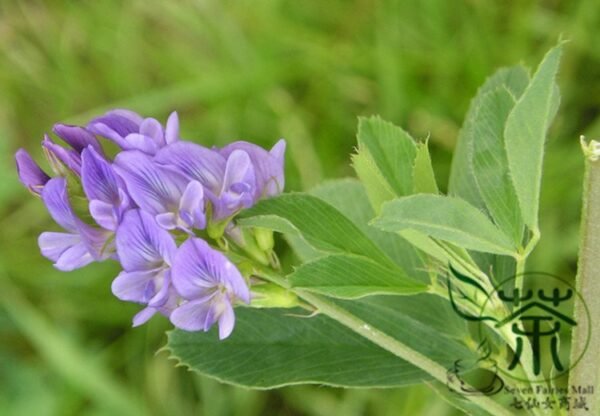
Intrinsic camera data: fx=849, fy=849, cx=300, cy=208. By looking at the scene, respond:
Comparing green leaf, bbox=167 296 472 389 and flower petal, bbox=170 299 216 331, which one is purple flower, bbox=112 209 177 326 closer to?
flower petal, bbox=170 299 216 331

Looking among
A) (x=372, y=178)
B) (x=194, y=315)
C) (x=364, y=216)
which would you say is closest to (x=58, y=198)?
(x=194, y=315)

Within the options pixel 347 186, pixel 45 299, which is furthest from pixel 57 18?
pixel 347 186

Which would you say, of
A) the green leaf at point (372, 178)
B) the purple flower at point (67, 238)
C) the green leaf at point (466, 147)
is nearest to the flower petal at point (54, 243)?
the purple flower at point (67, 238)

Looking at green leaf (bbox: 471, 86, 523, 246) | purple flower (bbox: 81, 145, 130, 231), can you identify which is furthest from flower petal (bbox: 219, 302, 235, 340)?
green leaf (bbox: 471, 86, 523, 246)

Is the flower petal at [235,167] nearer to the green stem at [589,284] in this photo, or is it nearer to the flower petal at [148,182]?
the flower petal at [148,182]

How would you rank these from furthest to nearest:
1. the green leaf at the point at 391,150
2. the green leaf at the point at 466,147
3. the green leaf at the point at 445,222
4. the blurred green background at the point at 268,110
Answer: the blurred green background at the point at 268,110 → the green leaf at the point at 466,147 → the green leaf at the point at 391,150 → the green leaf at the point at 445,222

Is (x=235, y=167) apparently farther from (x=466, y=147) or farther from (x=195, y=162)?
(x=466, y=147)

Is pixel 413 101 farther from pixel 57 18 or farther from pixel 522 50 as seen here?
pixel 57 18

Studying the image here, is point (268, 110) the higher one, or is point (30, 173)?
point (268, 110)
